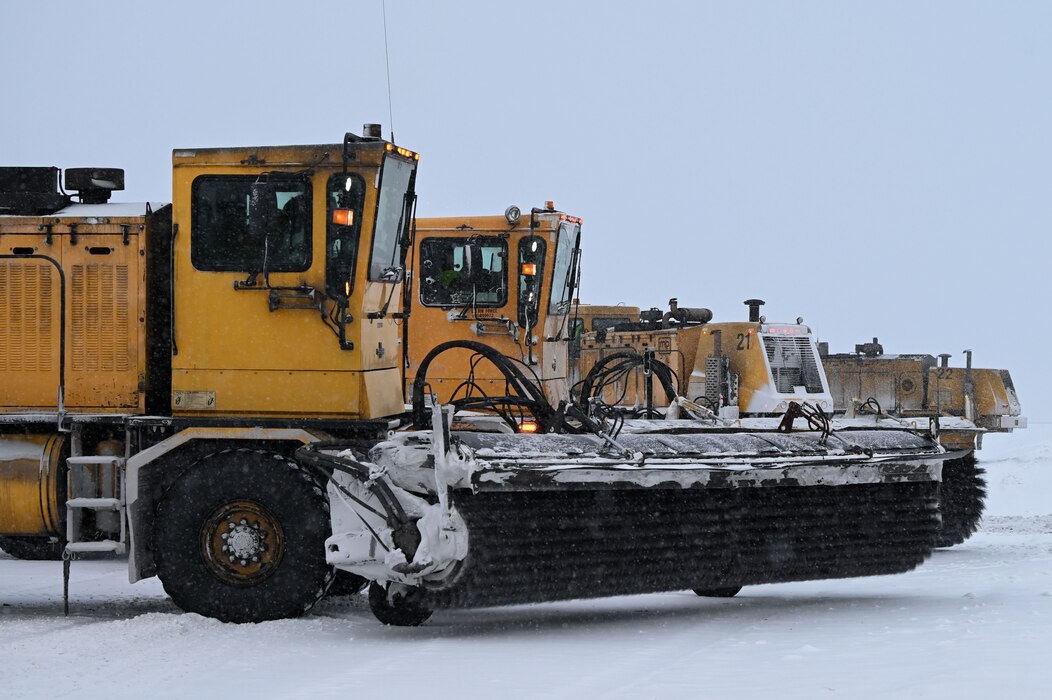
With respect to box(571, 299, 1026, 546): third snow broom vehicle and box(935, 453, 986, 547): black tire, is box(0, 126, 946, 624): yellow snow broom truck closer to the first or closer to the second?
box(935, 453, 986, 547): black tire

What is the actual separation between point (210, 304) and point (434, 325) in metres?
4.10

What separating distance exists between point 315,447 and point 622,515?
1.91 metres

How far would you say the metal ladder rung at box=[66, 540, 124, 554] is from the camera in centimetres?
927

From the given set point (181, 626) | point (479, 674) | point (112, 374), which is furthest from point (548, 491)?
point (112, 374)

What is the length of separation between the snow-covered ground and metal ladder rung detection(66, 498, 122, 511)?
0.75 metres

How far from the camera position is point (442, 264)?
1353 centimetres

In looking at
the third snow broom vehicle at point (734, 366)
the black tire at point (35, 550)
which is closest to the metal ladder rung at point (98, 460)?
the black tire at point (35, 550)

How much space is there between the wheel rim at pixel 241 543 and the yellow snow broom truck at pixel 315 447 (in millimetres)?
16

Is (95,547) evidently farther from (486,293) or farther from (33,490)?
(486,293)

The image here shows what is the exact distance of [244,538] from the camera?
888cm

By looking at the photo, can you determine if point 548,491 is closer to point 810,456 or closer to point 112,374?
point 810,456


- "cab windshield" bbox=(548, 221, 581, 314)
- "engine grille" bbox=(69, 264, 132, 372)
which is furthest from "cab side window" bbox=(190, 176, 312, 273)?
"cab windshield" bbox=(548, 221, 581, 314)

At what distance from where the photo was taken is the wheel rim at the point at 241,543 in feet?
29.0

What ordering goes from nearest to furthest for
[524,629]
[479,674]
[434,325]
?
[479,674] → [524,629] → [434,325]
